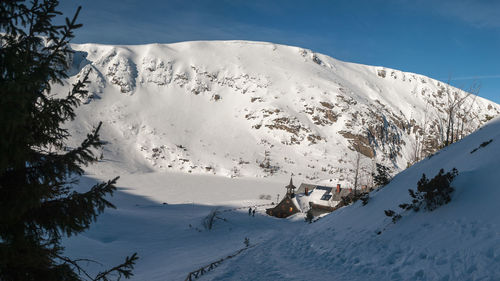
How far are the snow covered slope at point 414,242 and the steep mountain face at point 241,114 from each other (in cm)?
5533

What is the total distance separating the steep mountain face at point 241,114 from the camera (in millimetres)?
81438

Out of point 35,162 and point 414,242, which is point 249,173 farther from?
point 35,162

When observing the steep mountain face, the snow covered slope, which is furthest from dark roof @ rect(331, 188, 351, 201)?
the snow covered slope

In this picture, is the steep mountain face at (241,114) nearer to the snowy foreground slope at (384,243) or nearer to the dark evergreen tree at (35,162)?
the snowy foreground slope at (384,243)

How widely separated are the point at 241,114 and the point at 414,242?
322ft

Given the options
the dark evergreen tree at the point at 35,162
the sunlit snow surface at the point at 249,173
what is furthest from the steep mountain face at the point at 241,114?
the dark evergreen tree at the point at 35,162

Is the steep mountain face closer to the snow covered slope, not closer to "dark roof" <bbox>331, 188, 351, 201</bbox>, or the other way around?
"dark roof" <bbox>331, 188, 351, 201</bbox>

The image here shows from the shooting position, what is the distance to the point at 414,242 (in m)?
8.20

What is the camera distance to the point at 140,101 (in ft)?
339

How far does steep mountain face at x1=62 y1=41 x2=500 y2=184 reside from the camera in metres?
81.4

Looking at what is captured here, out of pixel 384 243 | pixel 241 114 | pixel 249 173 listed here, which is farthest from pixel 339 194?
pixel 241 114

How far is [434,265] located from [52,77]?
874 cm

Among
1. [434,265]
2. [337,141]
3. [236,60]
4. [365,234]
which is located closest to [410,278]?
[434,265]

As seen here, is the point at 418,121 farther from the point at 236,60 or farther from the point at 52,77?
the point at 52,77
